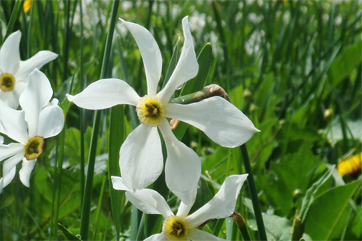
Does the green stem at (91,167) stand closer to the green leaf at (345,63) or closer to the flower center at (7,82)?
the flower center at (7,82)

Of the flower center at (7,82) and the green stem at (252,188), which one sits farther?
the flower center at (7,82)

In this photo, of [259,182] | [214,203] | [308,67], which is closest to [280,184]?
[259,182]

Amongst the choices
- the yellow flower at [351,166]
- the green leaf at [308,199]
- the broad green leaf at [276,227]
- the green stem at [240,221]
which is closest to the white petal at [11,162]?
the green stem at [240,221]

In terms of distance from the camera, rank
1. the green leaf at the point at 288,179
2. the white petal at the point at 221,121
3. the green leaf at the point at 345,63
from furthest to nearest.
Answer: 1. the green leaf at the point at 345,63
2. the green leaf at the point at 288,179
3. the white petal at the point at 221,121

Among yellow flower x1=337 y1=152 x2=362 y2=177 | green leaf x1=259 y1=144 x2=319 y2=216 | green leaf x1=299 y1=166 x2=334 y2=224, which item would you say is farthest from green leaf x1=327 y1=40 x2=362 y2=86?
green leaf x1=299 y1=166 x2=334 y2=224

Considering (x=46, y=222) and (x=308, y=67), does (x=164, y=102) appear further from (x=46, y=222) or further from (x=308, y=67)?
(x=308, y=67)
